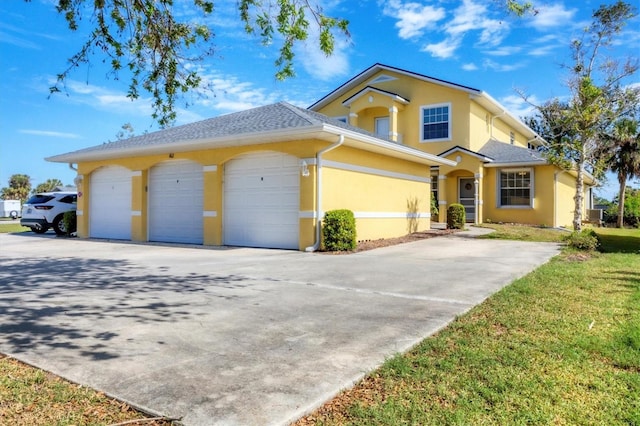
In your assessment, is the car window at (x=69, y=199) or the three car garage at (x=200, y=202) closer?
the three car garage at (x=200, y=202)

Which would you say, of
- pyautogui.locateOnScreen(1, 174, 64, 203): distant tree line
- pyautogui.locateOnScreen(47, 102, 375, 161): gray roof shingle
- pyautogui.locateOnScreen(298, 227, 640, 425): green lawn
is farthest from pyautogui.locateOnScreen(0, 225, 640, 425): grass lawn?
pyautogui.locateOnScreen(1, 174, 64, 203): distant tree line

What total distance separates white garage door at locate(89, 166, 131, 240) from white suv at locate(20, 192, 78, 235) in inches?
72.0

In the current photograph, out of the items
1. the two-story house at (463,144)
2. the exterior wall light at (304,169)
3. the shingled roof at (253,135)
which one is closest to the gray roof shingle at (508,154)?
the two-story house at (463,144)

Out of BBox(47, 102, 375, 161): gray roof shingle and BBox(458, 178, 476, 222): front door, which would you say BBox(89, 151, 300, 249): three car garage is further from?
BBox(458, 178, 476, 222): front door

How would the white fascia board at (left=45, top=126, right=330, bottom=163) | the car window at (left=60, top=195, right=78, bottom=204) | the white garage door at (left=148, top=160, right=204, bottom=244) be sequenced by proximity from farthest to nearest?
the car window at (left=60, top=195, right=78, bottom=204) → the white garage door at (left=148, top=160, right=204, bottom=244) → the white fascia board at (left=45, top=126, right=330, bottom=163)

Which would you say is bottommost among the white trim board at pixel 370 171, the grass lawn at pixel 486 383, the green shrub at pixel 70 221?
the grass lawn at pixel 486 383

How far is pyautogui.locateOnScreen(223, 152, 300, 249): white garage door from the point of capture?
12578mm

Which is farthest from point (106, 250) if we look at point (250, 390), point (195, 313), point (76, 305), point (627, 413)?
point (627, 413)

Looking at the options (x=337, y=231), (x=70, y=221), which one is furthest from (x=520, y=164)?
(x=70, y=221)

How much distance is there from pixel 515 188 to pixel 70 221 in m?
20.9

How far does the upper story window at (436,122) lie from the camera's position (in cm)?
2197

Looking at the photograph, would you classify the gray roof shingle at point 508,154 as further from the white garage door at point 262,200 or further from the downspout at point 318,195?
the white garage door at point 262,200

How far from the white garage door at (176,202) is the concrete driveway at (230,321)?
483 centimetres

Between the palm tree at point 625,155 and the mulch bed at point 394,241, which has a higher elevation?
the palm tree at point 625,155
